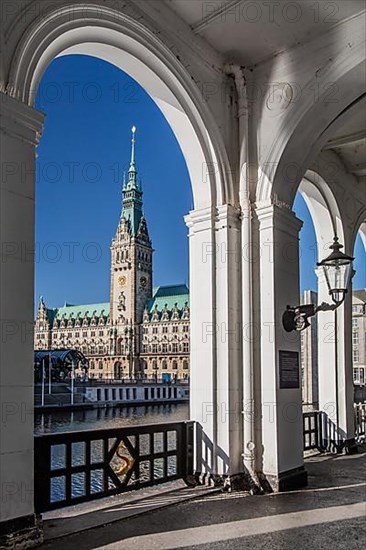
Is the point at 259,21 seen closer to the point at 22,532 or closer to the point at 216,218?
the point at 216,218

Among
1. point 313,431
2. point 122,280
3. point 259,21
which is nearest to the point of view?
point 259,21

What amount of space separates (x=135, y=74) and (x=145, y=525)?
362 centimetres

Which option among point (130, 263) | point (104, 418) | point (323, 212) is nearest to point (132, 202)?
point (130, 263)

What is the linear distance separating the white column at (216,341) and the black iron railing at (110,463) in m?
0.22

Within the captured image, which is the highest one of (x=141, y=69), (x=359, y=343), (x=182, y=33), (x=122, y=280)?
(x=122, y=280)

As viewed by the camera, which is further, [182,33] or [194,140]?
[194,140]

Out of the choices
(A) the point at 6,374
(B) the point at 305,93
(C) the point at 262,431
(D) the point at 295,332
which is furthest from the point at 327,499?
(B) the point at 305,93

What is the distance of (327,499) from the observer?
15.9ft

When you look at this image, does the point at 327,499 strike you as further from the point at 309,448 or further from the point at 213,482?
the point at 309,448

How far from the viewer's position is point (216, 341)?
17.3 feet

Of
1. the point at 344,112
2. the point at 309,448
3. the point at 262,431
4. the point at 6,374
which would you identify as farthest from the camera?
the point at 309,448

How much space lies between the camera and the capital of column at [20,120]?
136 inches

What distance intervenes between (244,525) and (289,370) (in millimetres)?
1740

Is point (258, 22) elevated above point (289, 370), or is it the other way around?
point (258, 22)
